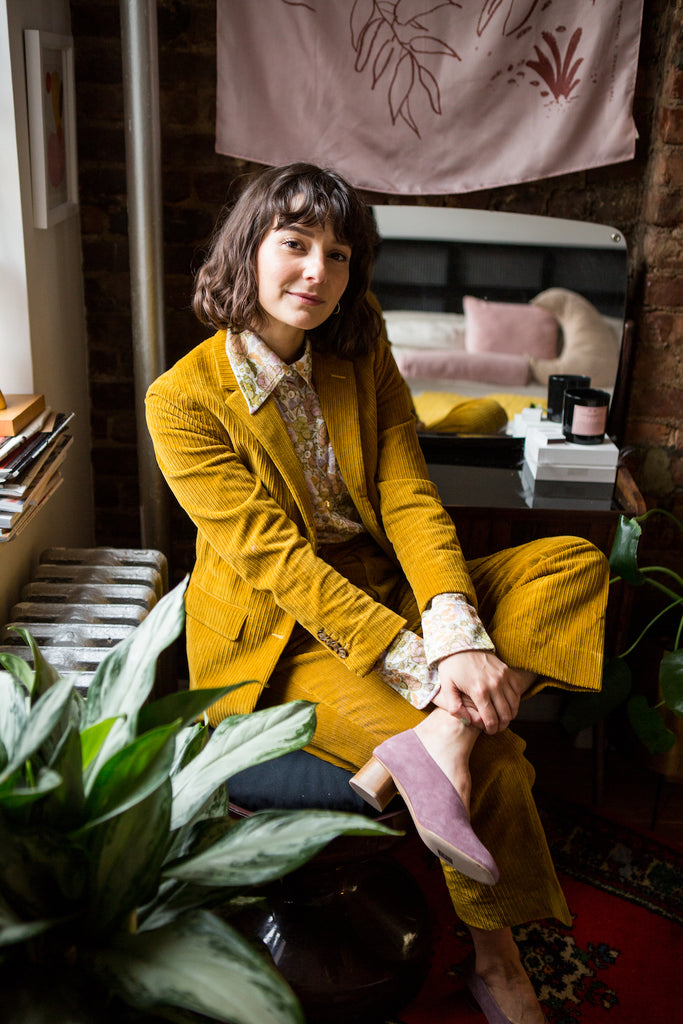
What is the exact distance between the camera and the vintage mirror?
7.61 ft

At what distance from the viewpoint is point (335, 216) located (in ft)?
5.53

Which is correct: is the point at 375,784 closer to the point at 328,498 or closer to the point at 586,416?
the point at 328,498

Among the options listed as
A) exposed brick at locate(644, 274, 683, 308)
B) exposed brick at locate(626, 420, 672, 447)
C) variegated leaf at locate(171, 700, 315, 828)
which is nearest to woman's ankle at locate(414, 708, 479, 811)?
variegated leaf at locate(171, 700, 315, 828)

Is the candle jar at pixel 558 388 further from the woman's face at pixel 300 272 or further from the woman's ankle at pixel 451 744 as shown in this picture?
the woman's ankle at pixel 451 744

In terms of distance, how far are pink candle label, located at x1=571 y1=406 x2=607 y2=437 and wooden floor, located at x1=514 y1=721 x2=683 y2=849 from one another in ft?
2.53

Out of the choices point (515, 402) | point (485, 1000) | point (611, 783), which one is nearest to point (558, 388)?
point (515, 402)

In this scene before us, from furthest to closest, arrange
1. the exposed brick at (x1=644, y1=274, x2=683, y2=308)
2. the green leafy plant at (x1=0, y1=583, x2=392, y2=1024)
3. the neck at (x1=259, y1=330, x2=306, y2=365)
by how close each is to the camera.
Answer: the exposed brick at (x1=644, y1=274, x2=683, y2=308), the neck at (x1=259, y1=330, x2=306, y2=365), the green leafy plant at (x1=0, y1=583, x2=392, y2=1024)

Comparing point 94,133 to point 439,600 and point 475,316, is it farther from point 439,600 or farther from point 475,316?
point 439,600

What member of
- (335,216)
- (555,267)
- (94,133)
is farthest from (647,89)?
(94,133)

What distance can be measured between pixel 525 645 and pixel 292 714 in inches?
27.6

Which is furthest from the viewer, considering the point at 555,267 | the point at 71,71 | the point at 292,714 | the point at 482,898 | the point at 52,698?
the point at 555,267

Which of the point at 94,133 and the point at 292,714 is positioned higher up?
the point at 94,133

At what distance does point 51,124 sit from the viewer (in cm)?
204

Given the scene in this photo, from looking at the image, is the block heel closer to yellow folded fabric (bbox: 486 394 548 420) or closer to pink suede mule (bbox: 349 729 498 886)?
pink suede mule (bbox: 349 729 498 886)
